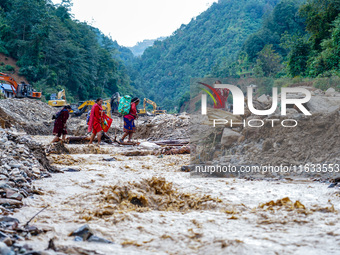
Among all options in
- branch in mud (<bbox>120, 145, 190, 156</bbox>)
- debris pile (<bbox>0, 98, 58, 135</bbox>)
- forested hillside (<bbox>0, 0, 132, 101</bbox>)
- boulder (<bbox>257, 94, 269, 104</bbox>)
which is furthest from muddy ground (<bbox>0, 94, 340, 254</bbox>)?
forested hillside (<bbox>0, 0, 132, 101</bbox>)

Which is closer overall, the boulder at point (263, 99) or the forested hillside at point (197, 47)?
the boulder at point (263, 99)

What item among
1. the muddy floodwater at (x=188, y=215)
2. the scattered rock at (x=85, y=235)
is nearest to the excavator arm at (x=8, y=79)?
the muddy floodwater at (x=188, y=215)

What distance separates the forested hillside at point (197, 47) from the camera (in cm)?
8838

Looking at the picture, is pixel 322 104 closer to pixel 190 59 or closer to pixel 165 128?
pixel 165 128

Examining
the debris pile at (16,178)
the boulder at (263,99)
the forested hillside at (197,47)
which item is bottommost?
the debris pile at (16,178)

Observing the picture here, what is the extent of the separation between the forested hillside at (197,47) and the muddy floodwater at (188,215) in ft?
253

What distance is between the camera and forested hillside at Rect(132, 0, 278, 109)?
88375 millimetres

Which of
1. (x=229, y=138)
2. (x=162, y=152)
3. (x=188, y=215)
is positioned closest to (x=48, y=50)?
(x=162, y=152)

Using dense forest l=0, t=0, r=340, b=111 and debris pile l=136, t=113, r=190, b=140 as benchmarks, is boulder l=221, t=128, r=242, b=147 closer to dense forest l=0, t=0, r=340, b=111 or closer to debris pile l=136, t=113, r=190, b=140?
dense forest l=0, t=0, r=340, b=111

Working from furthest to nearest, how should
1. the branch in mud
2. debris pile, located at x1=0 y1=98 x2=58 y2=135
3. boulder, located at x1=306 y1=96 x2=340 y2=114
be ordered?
debris pile, located at x1=0 y1=98 x2=58 y2=135
the branch in mud
boulder, located at x1=306 y1=96 x2=340 y2=114

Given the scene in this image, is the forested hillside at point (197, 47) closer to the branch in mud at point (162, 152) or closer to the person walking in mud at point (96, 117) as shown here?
the person walking in mud at point (96, 117)

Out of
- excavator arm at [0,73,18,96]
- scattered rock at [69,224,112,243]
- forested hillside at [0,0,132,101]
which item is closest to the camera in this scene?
scattered rock at [69,224,112,243]

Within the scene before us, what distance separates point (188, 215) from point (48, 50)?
4344 centimetres

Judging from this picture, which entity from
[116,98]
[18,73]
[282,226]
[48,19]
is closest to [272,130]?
[282,226]
